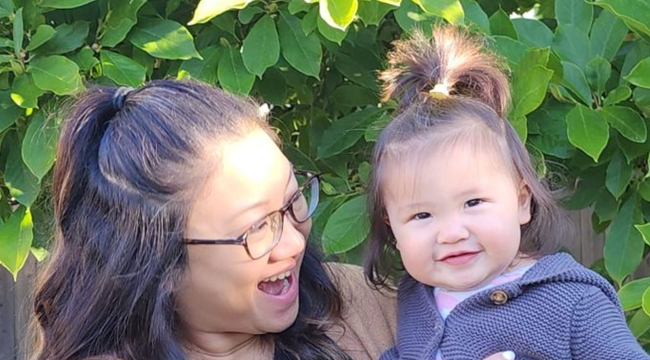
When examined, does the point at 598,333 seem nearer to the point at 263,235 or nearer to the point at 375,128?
the point at 263,235

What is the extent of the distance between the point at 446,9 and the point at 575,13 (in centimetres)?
31

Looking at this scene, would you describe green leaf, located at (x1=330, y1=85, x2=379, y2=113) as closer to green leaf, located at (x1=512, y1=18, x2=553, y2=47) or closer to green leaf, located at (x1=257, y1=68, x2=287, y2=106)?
green leaf, located at (x1=257, y1=68, x2=287, y2=106)

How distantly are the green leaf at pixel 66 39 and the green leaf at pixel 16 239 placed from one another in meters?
0.30

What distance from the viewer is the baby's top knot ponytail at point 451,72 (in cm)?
172

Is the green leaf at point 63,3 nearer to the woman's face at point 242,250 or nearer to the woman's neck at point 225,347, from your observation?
the woman's face at point 242,250

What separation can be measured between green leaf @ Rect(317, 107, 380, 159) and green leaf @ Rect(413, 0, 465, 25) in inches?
15.0

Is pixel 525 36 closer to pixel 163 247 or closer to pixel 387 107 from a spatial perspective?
pixel 387 107

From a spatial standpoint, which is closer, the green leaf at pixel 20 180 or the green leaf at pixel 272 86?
the green leaf at pixel 20 180

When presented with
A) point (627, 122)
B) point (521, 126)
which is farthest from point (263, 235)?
point (627, 122)

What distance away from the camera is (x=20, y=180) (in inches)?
78.8

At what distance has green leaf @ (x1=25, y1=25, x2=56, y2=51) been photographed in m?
1.87

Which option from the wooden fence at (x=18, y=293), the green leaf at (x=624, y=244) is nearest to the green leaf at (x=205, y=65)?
the green leaf at (x=624, y=244)

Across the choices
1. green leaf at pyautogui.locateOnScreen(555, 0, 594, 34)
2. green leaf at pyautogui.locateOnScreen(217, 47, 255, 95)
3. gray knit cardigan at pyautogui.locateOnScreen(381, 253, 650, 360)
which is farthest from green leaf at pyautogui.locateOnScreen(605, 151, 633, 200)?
green leaf at pyautogui.locateOnScreen(217, 47, 255, 95)

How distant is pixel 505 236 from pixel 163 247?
0.48 meters
